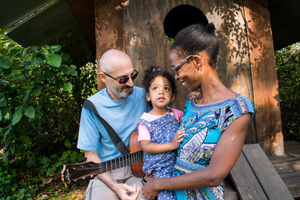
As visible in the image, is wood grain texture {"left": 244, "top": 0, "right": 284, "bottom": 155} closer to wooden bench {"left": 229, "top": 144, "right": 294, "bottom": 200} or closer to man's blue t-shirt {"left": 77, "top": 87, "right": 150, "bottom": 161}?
wooden bench {"left": 229, "top": 144, "right": 294, "bottom": 200}

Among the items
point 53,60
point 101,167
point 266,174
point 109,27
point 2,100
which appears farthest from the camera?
point 109,27

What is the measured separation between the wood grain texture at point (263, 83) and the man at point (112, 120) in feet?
5.43

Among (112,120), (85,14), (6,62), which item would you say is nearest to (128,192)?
(112,120)

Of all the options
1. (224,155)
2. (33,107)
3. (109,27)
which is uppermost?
(109,27)

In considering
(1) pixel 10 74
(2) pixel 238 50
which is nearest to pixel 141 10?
(2) pixel 238 50

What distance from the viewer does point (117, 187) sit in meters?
1.90

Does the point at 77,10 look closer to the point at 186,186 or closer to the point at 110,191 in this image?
the point at 110,191

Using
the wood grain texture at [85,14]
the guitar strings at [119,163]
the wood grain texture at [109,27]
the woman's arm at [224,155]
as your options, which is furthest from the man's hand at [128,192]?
the wood grain texture at [85,14]

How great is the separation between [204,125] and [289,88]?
4.70m

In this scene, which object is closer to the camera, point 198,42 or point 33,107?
point 198,42

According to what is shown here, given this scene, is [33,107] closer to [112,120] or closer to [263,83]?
[112,120]

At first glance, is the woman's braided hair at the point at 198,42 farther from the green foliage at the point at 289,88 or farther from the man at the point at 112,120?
the green foliage at the point at 289,88

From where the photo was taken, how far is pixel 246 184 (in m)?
2.10

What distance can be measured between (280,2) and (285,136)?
137 inches
